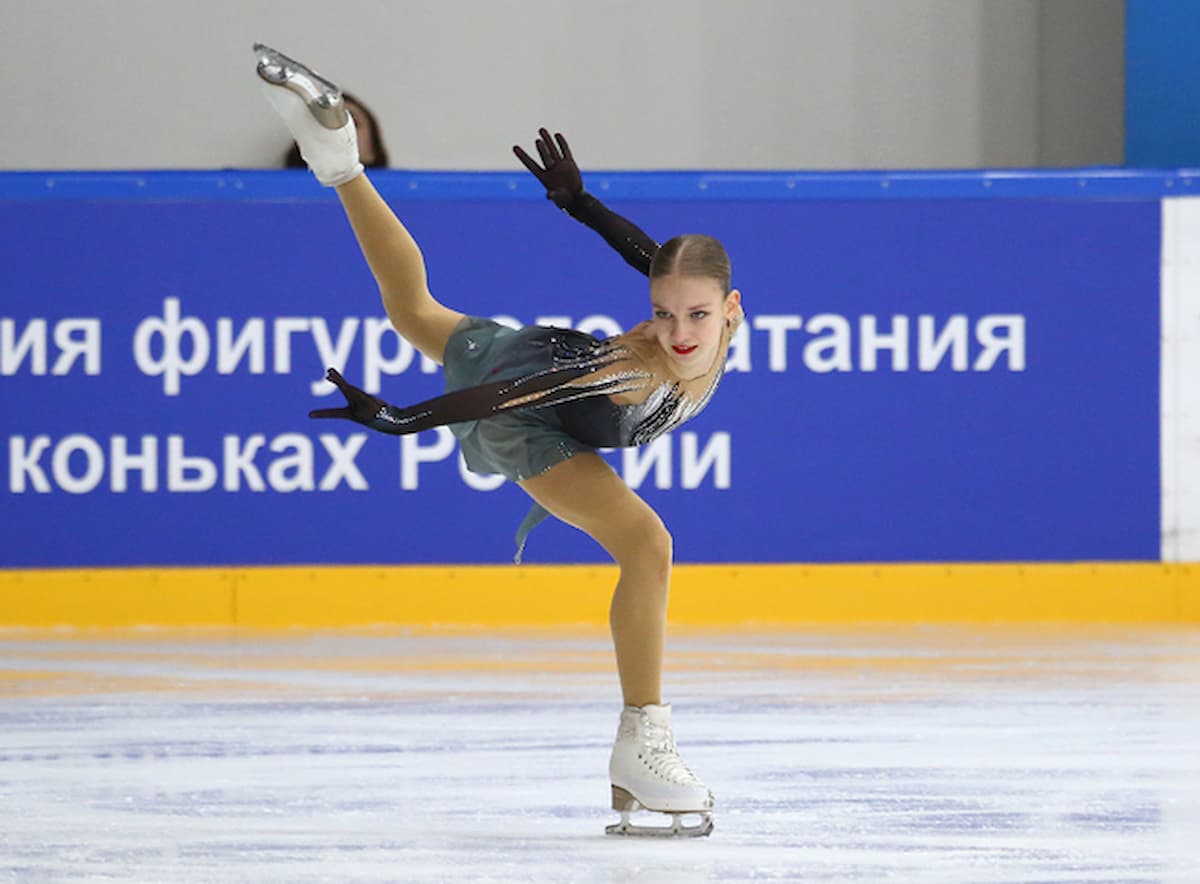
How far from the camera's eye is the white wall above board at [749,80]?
9.39 m

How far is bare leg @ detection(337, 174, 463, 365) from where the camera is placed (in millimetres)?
3918

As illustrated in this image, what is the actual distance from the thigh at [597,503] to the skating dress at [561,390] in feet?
0.08

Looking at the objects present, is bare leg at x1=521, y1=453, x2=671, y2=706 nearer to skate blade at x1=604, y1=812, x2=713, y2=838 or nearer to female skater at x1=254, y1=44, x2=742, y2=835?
female skater at x1=254, y1=44, x2=742, y2=835

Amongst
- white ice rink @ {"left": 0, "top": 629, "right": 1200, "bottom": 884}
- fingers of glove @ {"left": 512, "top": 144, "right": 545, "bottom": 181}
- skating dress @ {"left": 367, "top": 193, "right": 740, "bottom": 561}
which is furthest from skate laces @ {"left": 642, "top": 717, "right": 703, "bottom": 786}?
fingers of glove @ {"left": 512, "top": 144, "right": 545, "bottom": 181}

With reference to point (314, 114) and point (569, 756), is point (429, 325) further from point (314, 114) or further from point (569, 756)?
point (569, 756)

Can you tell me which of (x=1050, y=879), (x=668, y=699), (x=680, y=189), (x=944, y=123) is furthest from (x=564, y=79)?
(x=1050, y=879)

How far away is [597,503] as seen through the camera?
368 centimetres

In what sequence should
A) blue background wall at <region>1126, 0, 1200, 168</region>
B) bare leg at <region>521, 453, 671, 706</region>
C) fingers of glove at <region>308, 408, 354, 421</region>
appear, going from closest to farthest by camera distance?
fingers of glove at <region>308, 408, 354, 421</region>, bare leg at <region>521, 453, 671, 706</region>, blue background wall at <region>1126, 0, 1200, 168</region>

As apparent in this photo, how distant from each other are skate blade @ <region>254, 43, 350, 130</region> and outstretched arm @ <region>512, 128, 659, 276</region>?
391mm

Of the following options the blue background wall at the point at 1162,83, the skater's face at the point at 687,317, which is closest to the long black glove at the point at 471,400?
the skater's face at the point at 687,317

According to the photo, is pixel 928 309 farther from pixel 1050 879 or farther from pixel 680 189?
pixel 1050 879

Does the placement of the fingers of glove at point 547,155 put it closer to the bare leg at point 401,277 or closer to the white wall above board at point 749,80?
the bare leg at point 401,277

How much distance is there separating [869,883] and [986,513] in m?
3.81

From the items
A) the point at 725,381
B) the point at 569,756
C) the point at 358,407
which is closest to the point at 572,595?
the point at 725,381
